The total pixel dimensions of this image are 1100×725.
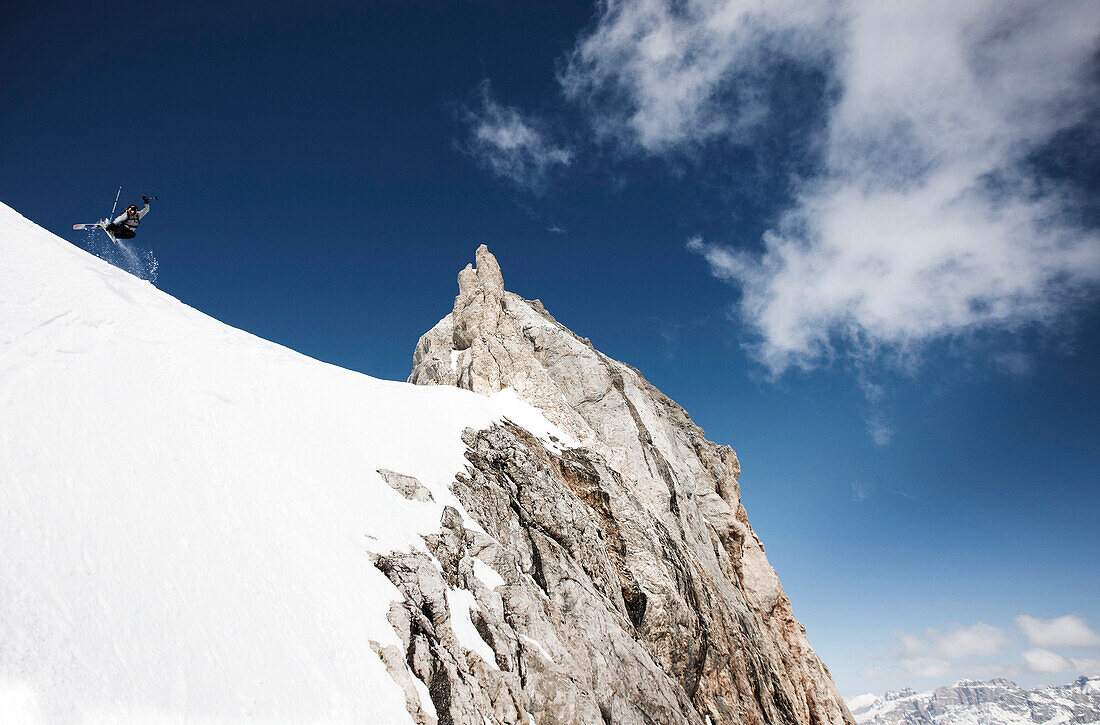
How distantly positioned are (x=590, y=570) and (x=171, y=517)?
1733cm

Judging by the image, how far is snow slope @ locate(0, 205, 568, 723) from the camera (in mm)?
10148

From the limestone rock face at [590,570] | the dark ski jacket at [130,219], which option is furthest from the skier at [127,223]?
the limestone rock face at [590,570]

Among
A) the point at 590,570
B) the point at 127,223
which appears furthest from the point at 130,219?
the point at 590,570

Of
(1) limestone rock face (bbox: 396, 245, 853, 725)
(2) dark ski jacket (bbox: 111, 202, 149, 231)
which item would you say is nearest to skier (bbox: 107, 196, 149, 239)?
(2) dark ski jacket (bbox: 111, 202, 149, 231)

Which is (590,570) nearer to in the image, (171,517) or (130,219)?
(171,517)

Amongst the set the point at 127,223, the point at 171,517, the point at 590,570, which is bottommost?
the point at 171,517

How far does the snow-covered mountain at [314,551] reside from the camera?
1105 centimetres

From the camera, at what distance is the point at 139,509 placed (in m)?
13.6

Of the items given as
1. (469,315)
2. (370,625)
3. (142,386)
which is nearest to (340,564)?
(370,625)

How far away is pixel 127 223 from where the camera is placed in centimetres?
2691

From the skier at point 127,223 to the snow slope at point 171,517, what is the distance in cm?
198

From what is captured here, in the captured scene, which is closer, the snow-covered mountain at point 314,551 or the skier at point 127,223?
the snow-covered mountain at point 314,551

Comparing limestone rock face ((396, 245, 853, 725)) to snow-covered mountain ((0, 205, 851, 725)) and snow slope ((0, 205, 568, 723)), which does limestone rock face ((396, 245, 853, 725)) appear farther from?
snow slope ((0, 205, 568, 723))

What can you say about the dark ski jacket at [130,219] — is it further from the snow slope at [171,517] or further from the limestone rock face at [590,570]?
the limestone rock face at [590,570]
